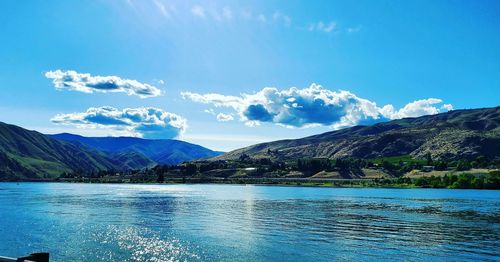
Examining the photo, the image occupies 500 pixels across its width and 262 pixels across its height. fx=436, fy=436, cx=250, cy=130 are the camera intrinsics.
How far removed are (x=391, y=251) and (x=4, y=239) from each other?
61818 millimetres

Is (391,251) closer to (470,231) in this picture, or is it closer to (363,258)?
(363,258)

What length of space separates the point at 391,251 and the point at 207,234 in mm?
32205

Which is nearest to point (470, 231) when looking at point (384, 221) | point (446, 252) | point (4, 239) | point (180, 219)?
point (384, 221)

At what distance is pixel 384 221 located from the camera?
104 metres

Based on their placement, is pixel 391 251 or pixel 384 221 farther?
pixel 384 221

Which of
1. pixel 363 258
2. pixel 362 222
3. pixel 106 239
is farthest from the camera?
pixel 362 222

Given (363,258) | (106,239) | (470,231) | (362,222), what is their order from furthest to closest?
(362,222) < (470,231) < (106,239) < (363,258)

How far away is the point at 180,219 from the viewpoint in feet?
344

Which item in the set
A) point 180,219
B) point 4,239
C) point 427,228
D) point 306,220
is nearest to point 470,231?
point 427,228

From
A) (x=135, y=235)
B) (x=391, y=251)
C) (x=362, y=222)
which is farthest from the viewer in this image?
(x=362, y=222)

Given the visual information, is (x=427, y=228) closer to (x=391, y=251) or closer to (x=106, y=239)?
(x=391, y=251)

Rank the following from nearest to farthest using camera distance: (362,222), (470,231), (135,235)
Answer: (135,235)
(470,231)
(362,222)

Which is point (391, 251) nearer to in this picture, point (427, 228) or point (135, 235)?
point (427, 228)

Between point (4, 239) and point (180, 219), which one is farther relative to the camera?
point (180, 219)
